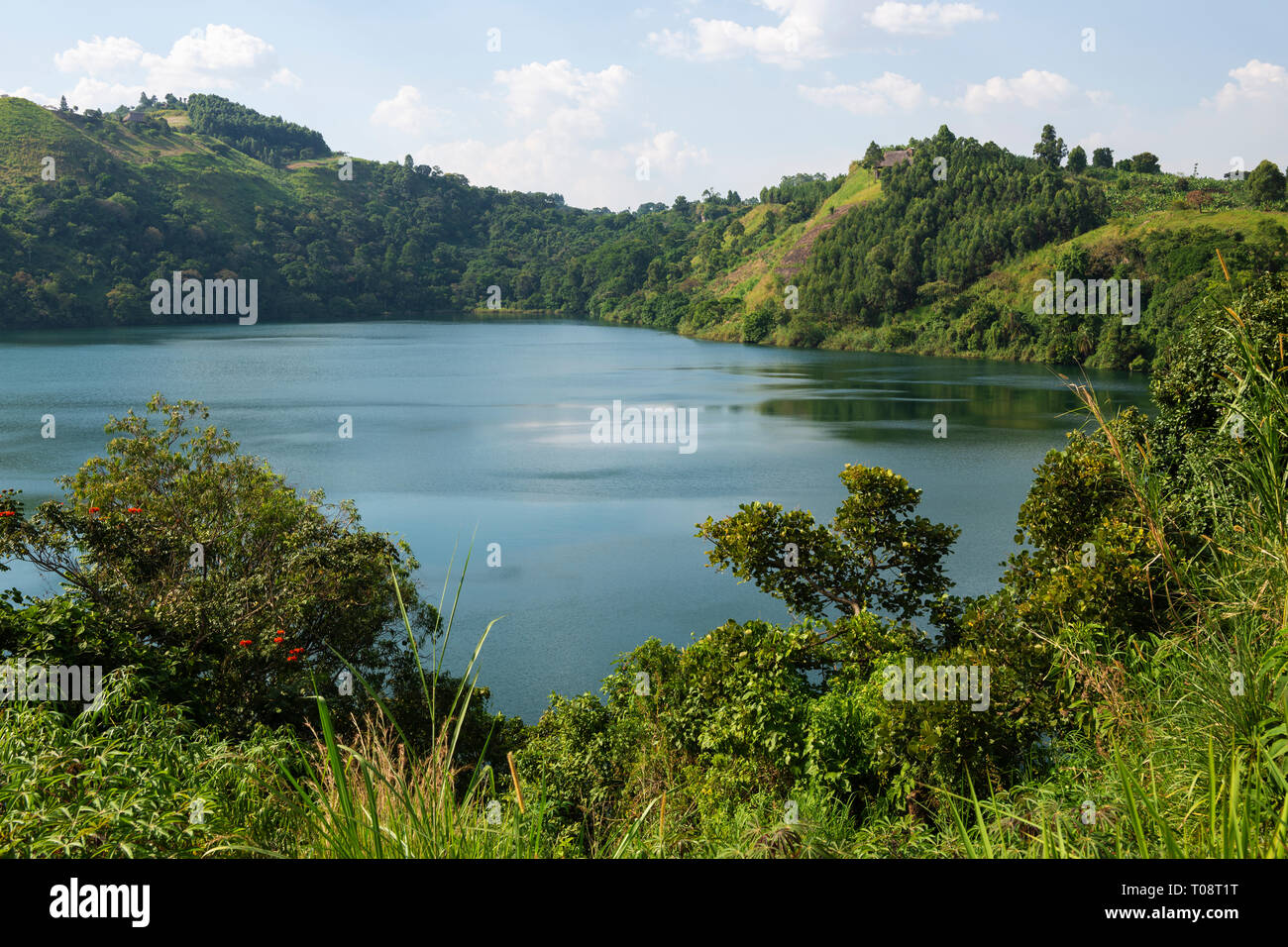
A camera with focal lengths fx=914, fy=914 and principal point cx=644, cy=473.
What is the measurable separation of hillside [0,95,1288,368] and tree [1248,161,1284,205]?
240 centimetres

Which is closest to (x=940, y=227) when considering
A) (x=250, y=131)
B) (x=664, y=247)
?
(x=664, y=247)

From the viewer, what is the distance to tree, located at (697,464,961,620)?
33.3 feet

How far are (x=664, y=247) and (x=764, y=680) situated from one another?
12070cm

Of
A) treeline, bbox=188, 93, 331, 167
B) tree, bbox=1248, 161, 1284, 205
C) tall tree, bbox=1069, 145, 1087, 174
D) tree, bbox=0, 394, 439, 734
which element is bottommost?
tree, bbox=0, 394, 439, 734

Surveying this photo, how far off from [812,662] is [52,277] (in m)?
84.5

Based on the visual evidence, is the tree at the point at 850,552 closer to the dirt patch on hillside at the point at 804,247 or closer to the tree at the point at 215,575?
the tree at the point at 215,575

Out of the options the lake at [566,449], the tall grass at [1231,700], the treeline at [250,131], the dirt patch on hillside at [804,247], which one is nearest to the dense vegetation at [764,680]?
the tall grass at [1231,700]

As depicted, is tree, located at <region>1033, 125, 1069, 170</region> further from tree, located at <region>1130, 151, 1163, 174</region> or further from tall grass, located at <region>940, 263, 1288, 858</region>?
tall grass, located at <region>940, 263, 1288, 858</region>

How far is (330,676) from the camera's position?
1012cm

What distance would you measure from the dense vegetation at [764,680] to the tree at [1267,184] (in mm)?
61139

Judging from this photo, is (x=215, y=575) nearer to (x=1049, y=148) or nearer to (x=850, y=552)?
(x=850, y=552)

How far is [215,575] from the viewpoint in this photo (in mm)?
9938

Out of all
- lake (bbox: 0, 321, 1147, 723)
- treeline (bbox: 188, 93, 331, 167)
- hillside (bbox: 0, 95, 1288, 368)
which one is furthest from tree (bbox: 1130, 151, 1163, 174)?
treeline (bbox: 188, 93, 331, 167)
